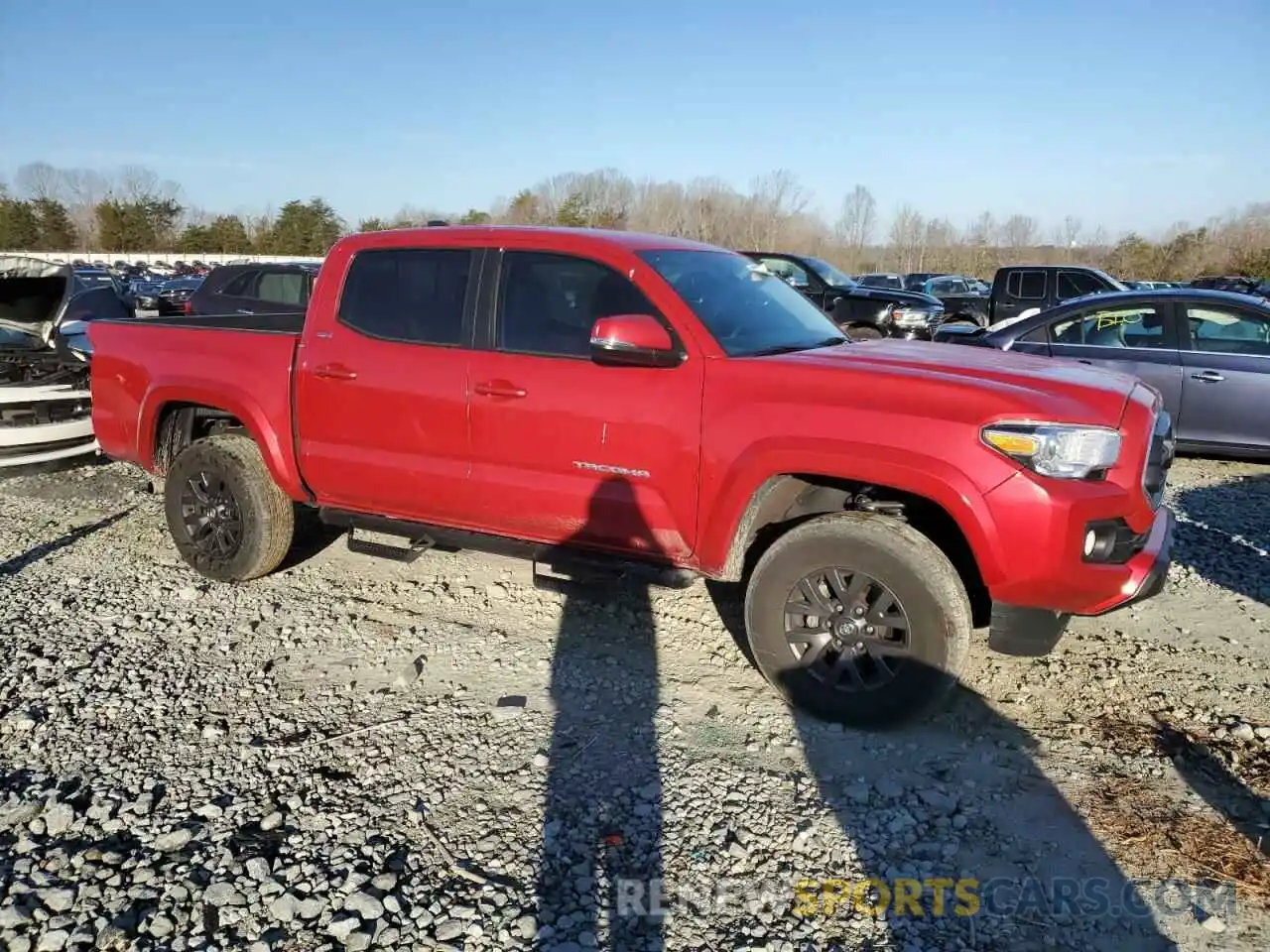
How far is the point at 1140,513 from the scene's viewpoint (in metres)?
3.31

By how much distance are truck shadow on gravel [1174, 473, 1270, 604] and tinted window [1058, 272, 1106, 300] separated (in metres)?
8.96

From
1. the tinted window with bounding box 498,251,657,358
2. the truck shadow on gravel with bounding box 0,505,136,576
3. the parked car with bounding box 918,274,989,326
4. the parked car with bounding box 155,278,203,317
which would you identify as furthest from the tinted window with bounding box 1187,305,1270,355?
the parked car with bounding box 155,278,203,317

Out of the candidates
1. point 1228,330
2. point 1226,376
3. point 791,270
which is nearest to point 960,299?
point 791,270

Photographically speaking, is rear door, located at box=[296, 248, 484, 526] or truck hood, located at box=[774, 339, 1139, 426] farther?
rear door, located at box=[296, 248, 484, 526]

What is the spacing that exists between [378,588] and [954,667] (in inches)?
127

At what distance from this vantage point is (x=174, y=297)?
24766 millimetres

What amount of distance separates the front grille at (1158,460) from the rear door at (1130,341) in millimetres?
4023

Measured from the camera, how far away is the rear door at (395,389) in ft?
13.9

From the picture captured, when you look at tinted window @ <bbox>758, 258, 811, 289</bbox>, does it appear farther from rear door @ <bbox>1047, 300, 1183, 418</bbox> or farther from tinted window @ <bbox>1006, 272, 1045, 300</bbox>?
rear door @ <bbox>1047, 300, 1183, 418</bbox>

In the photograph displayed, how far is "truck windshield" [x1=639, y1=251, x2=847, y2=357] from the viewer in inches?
155

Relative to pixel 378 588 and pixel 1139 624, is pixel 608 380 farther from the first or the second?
pixel 1139 624

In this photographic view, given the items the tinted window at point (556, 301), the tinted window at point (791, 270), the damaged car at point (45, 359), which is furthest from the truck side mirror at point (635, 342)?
the tinted window at point (791, 270)

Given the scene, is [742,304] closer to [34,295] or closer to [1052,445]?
[1052,445]

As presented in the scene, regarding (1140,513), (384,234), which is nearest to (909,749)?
(1140,513)
